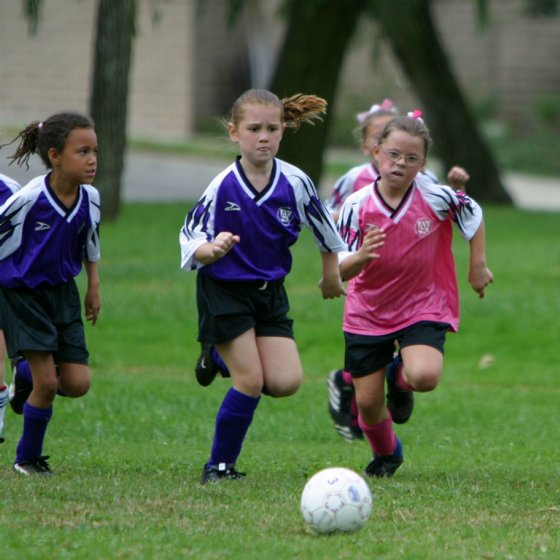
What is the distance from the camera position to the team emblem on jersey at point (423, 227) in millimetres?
6613

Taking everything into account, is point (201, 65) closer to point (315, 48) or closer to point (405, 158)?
point (315, 48)

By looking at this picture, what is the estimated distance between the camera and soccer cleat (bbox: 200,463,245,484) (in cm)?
636

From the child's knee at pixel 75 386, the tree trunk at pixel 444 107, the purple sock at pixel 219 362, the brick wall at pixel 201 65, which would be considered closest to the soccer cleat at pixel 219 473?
the purple sock at pixel 219 362

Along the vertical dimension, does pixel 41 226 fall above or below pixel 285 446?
above

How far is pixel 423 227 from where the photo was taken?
261 inches

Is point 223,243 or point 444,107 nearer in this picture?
point 223,243

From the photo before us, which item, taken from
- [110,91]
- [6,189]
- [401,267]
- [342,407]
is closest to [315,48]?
[110,91]

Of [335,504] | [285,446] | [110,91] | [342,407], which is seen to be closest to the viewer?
[335,504]

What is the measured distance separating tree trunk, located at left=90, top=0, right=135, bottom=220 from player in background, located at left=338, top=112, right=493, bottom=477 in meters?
9.65

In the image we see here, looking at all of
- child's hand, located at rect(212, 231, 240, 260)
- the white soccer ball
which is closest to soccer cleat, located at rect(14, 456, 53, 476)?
child's hand, located at rect(212, 231, 240, 260)

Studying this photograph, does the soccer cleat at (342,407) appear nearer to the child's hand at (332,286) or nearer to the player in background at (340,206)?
the player in background at (340,206)

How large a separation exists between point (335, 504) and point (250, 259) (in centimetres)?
151

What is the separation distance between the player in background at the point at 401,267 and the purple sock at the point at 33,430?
1.52m

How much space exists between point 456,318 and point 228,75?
26934mm
